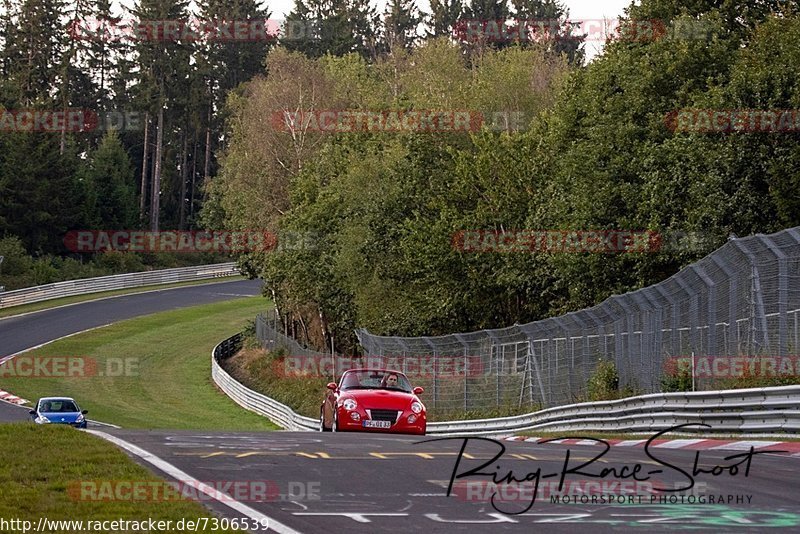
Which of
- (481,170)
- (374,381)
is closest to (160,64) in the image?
(481,170)

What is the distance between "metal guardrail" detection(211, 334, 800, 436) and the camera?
16.9m

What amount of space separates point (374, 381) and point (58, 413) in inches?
710

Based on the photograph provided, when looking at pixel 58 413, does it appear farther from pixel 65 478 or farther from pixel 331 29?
pixel 331 29

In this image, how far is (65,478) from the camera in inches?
441

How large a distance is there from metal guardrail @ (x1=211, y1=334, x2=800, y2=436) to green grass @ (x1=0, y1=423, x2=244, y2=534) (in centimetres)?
858

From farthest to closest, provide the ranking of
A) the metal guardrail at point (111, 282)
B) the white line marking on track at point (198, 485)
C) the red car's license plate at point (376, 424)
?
1. the metal guardrail at point (111, 282)
2. the red car's license plate at point (376, 424)
3. the white line marking on track at point (198, 485)

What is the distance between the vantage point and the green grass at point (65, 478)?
Result: 903 centimetres

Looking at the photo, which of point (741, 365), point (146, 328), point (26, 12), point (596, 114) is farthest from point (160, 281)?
point (741, 365)

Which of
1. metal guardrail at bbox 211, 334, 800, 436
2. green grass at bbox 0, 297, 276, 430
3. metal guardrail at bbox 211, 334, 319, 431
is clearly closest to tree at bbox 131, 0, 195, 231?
green grass at bbox 0, 297, 276, 430

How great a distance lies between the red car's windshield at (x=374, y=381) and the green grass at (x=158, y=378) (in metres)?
23.8

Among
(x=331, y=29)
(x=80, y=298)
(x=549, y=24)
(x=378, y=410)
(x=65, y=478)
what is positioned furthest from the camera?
(x=331, y=29)

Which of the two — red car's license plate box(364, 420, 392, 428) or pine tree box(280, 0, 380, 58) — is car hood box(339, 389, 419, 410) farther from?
pine tree box(280, 0, 380, 58)

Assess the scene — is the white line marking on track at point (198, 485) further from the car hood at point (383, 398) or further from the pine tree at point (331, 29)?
the pine tree at point (331, 29)

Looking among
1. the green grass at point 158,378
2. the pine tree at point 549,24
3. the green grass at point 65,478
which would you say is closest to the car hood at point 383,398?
the green grass at point 65,478
